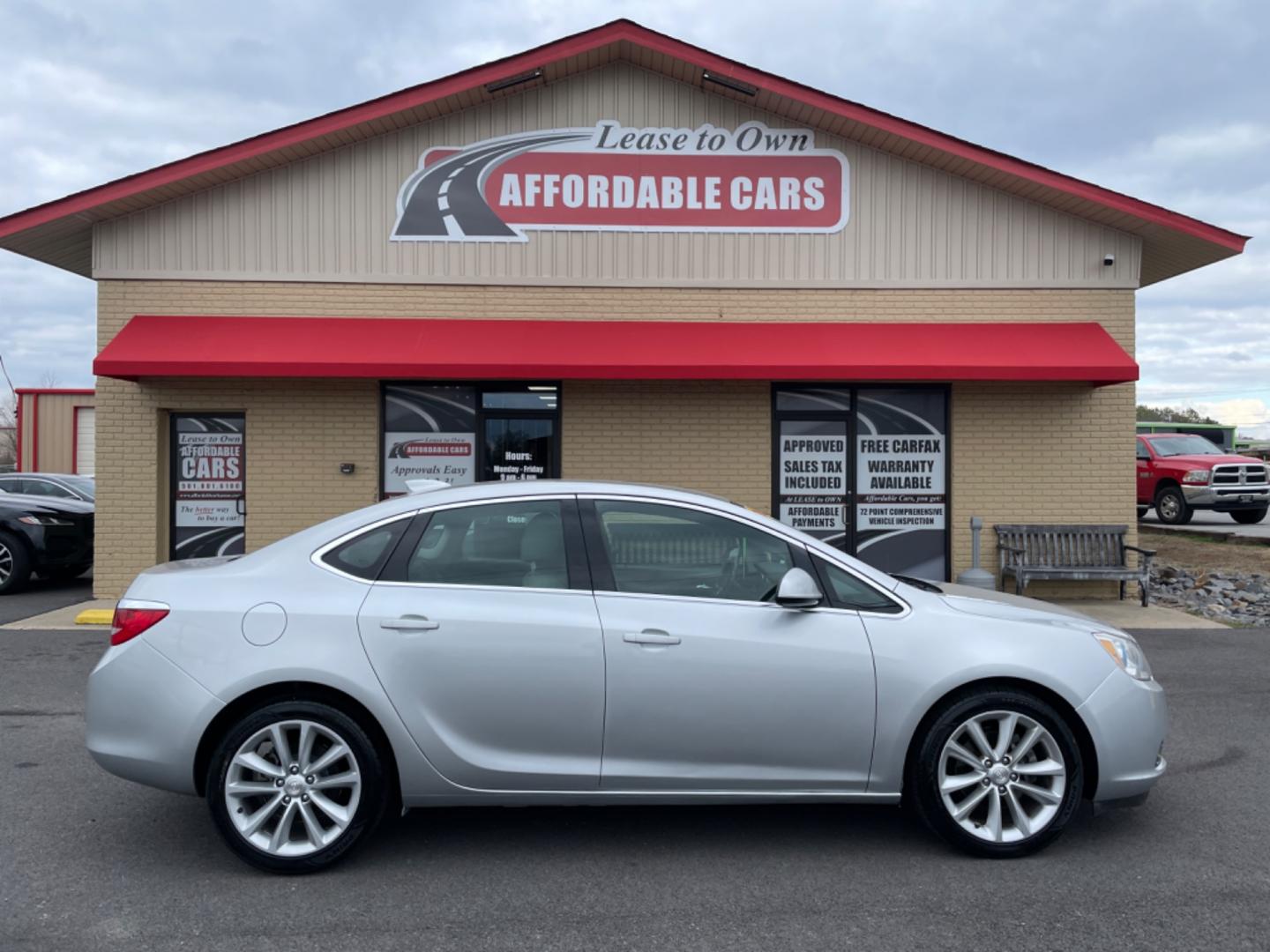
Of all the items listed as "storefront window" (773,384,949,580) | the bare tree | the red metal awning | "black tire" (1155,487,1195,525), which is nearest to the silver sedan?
the red metal awning

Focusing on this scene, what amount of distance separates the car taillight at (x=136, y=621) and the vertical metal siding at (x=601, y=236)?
315 inches

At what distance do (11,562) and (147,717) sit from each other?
10.2 meters

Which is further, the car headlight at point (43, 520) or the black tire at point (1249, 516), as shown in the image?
the black tire at point (1249, 516)

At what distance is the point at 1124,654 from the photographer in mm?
4578

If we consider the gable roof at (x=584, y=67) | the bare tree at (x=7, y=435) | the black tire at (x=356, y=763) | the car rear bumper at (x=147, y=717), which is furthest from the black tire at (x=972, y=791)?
the bare tree at (x=7, y=435)

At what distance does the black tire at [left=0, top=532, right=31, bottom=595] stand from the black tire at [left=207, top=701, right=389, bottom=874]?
1029 centimetres

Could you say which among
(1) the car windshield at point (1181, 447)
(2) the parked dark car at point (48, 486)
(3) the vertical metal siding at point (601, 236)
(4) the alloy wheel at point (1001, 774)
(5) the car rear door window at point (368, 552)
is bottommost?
(4) the alloy wheel at point (1001, 774)

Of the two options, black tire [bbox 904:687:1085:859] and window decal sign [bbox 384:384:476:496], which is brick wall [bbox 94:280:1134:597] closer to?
window decal sign [bbox 384:384:476:496]

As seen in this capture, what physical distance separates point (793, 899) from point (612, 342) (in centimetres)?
791

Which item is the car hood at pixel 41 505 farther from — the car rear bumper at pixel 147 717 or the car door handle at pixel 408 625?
the car door handle at pixel 408 625

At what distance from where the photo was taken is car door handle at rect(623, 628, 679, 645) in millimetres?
4293

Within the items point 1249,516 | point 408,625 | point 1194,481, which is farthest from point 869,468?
point 1249,516

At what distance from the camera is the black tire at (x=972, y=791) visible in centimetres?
435

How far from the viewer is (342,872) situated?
4281 millimetres
